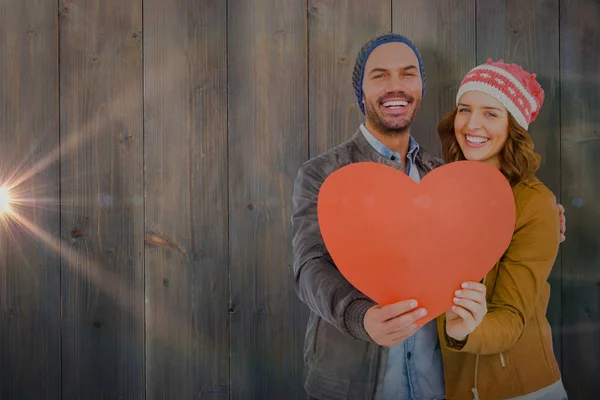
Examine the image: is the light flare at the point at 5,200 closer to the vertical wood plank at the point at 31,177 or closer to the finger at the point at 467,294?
the vertical wood plank at the point at 31,177

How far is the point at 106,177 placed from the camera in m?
1.34

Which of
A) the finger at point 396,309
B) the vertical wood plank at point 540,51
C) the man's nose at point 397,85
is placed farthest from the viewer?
the vertical wood plank at point 540,51

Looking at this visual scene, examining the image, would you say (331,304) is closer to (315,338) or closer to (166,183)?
(315,338)

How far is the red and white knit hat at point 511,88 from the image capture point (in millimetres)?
974

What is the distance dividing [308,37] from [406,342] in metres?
0.74

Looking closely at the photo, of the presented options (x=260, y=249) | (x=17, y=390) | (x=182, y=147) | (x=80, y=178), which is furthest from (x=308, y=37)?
(x=17, y=390)

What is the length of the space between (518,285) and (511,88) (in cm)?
35

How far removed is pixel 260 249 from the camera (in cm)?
134

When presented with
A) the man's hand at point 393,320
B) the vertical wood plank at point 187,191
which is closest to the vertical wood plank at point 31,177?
the vertical wood plank at point 187,191

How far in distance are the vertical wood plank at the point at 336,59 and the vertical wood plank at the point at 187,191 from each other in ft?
0.72

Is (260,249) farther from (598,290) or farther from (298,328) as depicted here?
(598,290)

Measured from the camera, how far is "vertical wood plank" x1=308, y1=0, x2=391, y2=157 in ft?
4.27

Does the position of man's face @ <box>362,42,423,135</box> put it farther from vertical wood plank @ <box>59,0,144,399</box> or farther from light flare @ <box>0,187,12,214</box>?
light flare @ <box>0,187,12,214</box>

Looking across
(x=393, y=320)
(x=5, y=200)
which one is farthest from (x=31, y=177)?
(x=393, y=320)
